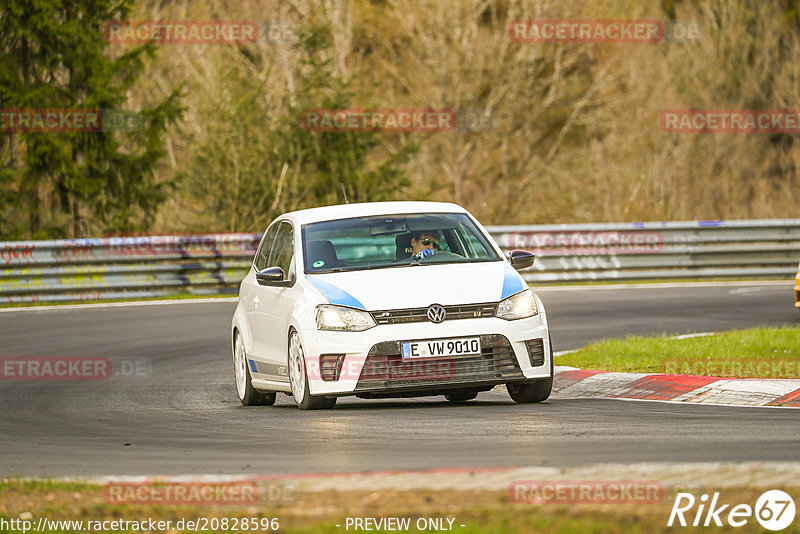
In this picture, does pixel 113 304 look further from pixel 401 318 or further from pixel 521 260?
pixel 401 318

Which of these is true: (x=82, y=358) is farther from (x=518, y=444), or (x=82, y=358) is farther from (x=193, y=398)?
(x=518, y=444)

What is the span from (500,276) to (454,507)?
4.69 metres

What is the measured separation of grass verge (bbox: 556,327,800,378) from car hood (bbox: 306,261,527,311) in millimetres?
2535

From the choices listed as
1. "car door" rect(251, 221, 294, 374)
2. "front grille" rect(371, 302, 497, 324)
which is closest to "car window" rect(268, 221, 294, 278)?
"car door" rect(251, 221, 294, 374)

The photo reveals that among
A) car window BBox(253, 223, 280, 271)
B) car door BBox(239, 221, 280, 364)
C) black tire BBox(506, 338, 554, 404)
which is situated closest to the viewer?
black tire BBox(506, 338, 554, 404)

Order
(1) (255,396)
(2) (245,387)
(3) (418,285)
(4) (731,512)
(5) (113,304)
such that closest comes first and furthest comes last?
1. (4) (731,512)
2. (3) (418,285)
3. (1) (255,396)
4. (2) (245,387)
5. (5) (113,304)

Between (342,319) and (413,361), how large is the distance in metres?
0.61

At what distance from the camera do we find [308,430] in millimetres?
9125

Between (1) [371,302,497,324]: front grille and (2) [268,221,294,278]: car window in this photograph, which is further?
(2) [268,221,294,278]: car window

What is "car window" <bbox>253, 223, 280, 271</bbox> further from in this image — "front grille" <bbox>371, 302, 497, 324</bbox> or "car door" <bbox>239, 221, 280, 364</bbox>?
"front grille" <bbox>371, 302, 497, 324</bbox>

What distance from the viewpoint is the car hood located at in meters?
10.0

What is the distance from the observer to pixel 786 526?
5418mm

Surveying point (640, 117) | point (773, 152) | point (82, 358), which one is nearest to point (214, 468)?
point (82, 358)

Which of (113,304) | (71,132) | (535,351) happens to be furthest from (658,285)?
(535,351)
